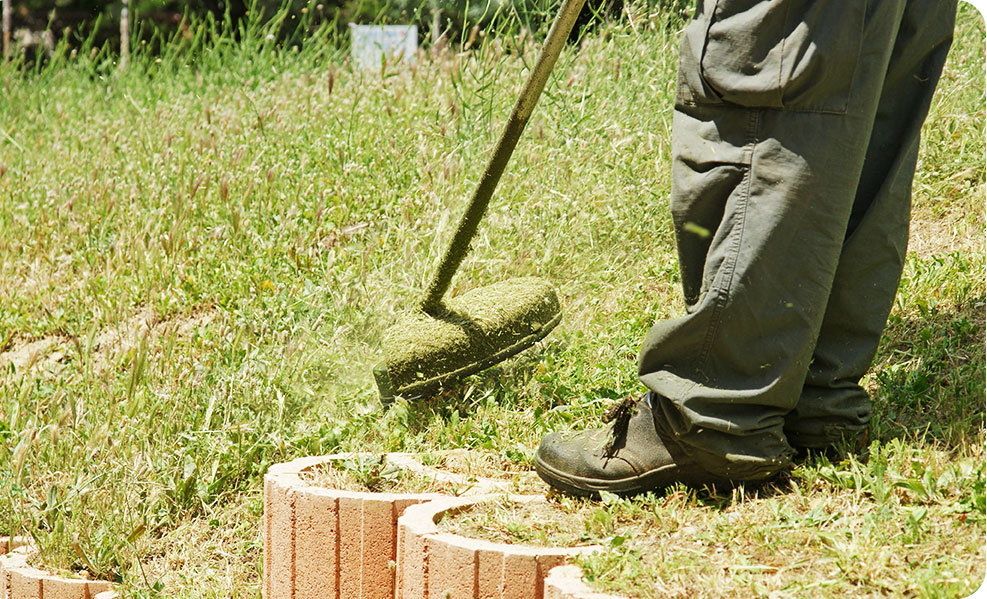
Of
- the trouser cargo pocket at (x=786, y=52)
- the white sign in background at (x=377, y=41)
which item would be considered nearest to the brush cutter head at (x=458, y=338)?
the trouser cargo pocket at (x=786, y=52)

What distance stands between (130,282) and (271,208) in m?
0.69

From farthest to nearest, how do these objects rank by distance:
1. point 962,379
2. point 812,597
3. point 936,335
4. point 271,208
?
1. point 271,208
2. point 936,335
3. point 962,379
4. point 812,597

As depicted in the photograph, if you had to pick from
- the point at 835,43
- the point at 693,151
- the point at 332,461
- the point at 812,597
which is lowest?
the point at 332,461

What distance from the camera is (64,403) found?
3596 mm

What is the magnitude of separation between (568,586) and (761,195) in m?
0.89

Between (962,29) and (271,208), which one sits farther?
(962,29)

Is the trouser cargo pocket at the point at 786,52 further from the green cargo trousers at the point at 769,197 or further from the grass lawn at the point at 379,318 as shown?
the grass lawn at the point at 379,318

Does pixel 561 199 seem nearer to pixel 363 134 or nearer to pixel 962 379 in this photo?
pixel 363 134

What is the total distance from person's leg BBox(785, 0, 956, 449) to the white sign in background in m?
3.74

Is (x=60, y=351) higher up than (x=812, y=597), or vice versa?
(x=812, y=597)

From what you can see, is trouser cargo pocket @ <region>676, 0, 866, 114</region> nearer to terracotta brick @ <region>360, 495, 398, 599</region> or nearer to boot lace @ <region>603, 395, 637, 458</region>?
boot lace @ <region>603, 395, 637, 458</region>

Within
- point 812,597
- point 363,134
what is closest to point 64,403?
point 363,134

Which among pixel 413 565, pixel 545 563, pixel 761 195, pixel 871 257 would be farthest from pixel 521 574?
pixel 871 257

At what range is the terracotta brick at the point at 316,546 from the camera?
244cm
